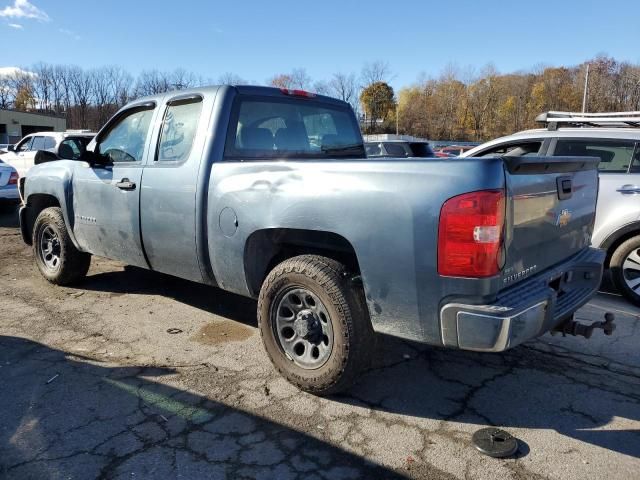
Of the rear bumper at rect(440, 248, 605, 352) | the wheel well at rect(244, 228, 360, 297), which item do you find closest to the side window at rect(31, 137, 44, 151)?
the wheel well at rect(244, 228, 360, 297)

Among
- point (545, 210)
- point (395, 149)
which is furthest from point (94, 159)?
point (395, 149)

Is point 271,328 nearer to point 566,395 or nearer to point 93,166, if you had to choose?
point 566,395

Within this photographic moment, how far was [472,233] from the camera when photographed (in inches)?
95.7

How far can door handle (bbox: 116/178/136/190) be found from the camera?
13.8 feet

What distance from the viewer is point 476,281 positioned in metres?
2.46

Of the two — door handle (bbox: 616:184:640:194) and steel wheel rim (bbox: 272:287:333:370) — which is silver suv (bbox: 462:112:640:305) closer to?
door handle (bbox: 616:184:640:194)

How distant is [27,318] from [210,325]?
173cm

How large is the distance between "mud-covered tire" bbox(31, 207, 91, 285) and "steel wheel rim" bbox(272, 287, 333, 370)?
9.95ft

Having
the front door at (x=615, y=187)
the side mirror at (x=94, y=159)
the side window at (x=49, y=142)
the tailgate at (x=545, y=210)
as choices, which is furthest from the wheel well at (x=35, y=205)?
the side window at (x=49, y=142)

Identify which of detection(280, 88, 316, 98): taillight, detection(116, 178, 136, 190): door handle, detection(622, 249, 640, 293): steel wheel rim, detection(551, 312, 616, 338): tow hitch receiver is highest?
detection(280, 88, 316, 98): taillight

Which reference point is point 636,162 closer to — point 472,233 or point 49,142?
point 472,233

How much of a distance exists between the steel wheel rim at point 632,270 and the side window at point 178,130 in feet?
14.9

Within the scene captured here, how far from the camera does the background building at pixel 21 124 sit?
5521 cm

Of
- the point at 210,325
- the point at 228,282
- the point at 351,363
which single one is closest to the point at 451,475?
the point at 351,363
